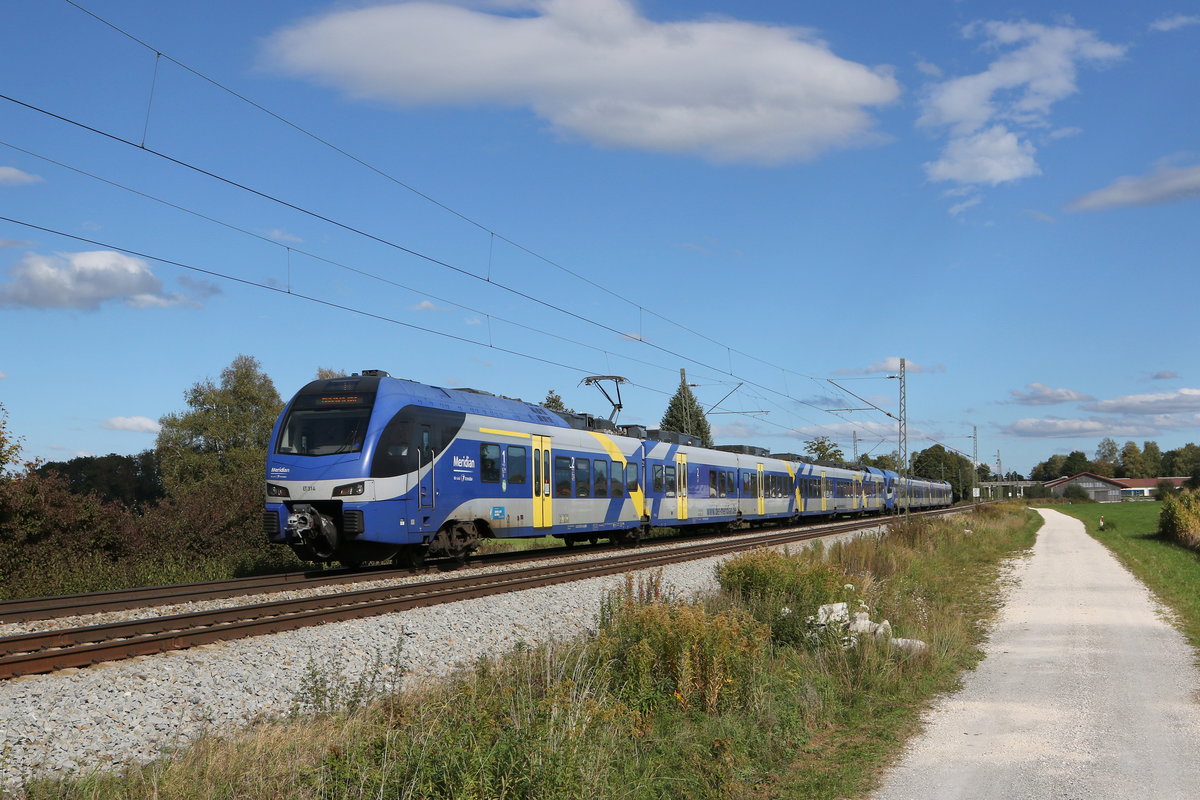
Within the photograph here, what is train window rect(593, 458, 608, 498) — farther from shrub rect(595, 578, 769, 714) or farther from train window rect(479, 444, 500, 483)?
shrub rect(595, 578, 769, 714)

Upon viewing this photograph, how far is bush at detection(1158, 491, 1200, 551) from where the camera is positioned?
3666 centimetres

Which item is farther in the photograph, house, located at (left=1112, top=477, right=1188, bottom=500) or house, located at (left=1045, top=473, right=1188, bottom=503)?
house, located at (left=1045, top=473, right=1188, bottom=503)

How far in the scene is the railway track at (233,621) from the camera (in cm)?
938

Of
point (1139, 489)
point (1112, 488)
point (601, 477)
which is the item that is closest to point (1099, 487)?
point (1112, 488)

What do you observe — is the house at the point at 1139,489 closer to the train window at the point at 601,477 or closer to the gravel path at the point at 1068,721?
the train window at the point at 601,477

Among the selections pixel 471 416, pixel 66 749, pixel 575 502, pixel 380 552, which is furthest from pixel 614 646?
pixel 575 502

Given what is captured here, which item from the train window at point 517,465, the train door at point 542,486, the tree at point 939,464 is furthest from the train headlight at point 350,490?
the tree at point 939,464

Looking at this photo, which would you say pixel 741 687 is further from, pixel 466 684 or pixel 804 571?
pixel 804 571

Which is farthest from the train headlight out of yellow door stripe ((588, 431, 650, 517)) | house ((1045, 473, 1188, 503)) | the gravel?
house ((1045, 473, 1188, 503))

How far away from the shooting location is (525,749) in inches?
239

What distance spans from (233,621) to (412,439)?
20.2 ft

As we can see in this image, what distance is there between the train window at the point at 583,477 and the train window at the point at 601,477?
405 mm

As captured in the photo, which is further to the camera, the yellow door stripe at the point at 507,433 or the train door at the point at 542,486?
the train door at the point at 542,486

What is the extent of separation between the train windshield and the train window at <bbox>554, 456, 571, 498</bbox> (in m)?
6.57
